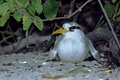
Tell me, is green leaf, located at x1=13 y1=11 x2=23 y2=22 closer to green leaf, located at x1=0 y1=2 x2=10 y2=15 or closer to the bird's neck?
green leaf, located at x1=0 y1=2 x2=10 y2=15

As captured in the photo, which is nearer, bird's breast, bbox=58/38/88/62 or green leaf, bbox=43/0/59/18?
bird's breast, bbox=58/38/88/62

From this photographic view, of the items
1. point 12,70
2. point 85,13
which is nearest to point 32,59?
point 12,70

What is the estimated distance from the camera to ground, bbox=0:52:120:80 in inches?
156

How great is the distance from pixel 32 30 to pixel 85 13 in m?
1.79

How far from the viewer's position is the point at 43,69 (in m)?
4.35

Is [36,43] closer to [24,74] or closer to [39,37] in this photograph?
[39,37]

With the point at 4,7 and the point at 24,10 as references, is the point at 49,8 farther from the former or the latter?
the point at 4,7

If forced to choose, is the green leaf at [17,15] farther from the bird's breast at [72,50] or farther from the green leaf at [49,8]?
the bird's breast at [72,50]

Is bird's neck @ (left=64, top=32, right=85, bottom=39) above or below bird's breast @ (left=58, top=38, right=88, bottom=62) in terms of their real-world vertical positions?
above

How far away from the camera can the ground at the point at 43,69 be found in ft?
13.0

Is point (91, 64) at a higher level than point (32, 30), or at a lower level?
lower

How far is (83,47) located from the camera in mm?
4434

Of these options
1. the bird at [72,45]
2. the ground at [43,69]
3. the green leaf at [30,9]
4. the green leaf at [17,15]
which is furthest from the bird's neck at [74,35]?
the green leaf at [17,15]

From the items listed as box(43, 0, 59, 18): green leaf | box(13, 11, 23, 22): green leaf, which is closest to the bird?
box(43, 0, 59, 18): green leaf
